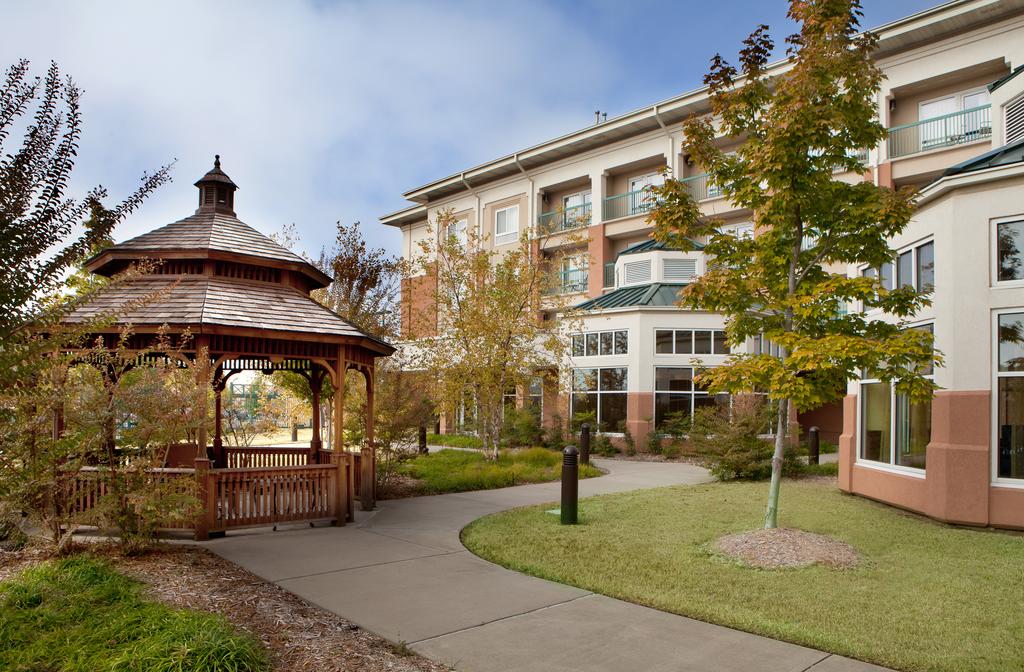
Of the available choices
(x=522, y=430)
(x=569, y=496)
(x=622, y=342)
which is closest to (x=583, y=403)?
(x=522, y=430)

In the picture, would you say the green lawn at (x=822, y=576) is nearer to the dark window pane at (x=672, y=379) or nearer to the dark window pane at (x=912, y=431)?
the dark window pane at (x=912, y=431)

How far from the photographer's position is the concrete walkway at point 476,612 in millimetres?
5098

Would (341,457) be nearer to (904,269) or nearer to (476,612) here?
(476,612)

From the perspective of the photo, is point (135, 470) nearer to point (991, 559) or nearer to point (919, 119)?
point (991, 559)

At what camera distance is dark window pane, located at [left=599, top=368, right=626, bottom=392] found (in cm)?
2409

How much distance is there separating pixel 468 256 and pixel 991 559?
52.9 ft

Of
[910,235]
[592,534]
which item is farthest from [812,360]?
[910,235]

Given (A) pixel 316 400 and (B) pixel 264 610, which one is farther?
(A) pixel 316 400

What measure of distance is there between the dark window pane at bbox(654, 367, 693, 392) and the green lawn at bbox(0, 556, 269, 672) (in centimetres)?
1892

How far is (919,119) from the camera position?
2292 cm


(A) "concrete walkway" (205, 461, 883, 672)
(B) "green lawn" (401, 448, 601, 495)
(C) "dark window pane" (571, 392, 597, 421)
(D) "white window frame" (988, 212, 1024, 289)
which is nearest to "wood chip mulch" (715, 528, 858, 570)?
(A) "concrete walkway" (205, 461, 883, 672)

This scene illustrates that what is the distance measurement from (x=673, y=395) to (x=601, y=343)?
3.14 meters

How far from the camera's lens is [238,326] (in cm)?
965

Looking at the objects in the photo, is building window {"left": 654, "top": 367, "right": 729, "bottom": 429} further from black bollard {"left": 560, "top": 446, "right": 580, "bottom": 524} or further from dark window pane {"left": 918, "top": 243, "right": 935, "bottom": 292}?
black bollard {"left": 560, "top": 446, "right": 580, "bottom": 524}
